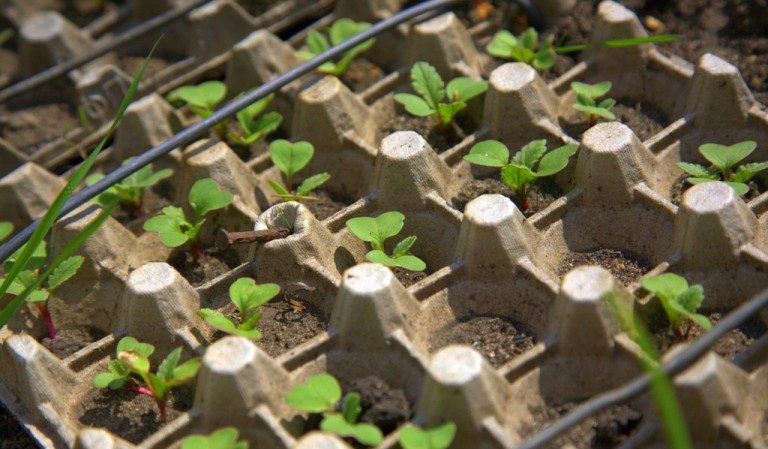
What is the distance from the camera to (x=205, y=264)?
4.88 feet

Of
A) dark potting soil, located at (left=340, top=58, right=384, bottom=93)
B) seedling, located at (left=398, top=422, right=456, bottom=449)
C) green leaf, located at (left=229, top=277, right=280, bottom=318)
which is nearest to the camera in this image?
seedling, located at (left=398, top=422, right=456, bottom=449)

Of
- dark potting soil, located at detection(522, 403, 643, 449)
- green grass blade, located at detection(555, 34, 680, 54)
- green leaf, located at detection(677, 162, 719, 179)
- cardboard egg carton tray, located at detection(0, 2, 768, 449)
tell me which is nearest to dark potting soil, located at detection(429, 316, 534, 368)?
cardboard egg carton tray, located at detection(0, 2, 768, 449)

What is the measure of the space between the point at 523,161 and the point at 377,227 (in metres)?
0.22

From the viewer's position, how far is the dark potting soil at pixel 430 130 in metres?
1.57

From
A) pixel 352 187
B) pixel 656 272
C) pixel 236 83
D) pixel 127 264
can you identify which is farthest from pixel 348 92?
pixel 656 272

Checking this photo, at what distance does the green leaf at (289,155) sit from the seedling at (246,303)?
0.24 m

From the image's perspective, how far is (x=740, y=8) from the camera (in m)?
1.70

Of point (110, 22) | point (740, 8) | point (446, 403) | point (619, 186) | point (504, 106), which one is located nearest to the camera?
point (446, 403)

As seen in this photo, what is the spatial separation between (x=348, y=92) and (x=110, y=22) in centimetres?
68

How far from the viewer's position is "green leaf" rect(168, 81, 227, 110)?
1.64 metres

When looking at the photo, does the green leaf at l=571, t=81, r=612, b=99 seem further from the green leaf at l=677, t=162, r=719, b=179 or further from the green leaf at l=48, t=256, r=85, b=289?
the green leaf at l=48, t=256, r=85, b=289

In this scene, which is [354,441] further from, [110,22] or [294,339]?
[110,22]

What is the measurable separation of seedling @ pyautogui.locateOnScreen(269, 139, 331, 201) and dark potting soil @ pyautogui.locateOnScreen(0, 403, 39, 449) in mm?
460

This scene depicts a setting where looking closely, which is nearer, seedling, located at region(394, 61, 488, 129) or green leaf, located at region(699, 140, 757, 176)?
green leaf, located at region(699, 140, 757, 176)
